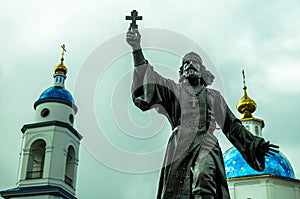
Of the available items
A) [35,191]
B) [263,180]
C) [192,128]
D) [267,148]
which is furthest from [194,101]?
[35,191]

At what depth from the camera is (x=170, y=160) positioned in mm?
6082

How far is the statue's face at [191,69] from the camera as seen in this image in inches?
254

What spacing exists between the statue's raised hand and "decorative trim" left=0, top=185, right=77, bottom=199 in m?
24.8

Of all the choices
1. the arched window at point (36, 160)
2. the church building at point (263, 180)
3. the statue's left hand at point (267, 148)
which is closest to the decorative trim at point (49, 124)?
the arched window at point (36, 160)

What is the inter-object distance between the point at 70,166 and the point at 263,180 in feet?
35.7

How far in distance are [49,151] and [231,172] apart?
9.81 meters

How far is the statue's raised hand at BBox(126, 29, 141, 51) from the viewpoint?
629 cm

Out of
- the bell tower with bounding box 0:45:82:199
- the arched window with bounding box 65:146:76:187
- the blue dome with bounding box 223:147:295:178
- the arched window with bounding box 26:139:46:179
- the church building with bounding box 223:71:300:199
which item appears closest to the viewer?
the church building with bounding box 223:71:300:199

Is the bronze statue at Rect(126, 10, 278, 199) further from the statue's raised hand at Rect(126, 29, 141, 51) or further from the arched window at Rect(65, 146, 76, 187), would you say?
the arched window at Rect(65, 146, 76, 187)

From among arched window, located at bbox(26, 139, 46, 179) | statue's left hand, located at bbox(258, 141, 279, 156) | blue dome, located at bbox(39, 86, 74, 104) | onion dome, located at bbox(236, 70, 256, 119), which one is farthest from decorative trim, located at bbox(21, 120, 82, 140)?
statue's left hand, located at bbox(258, 141, 279, 156)

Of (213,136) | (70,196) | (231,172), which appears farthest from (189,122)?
(70,196)

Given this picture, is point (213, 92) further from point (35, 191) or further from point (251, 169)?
point (35, 191)

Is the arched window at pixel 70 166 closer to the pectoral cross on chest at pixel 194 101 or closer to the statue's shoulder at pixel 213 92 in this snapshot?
the statue's shoulder at pixel 213 92

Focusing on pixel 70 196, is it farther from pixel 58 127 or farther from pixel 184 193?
pixel 184 193
